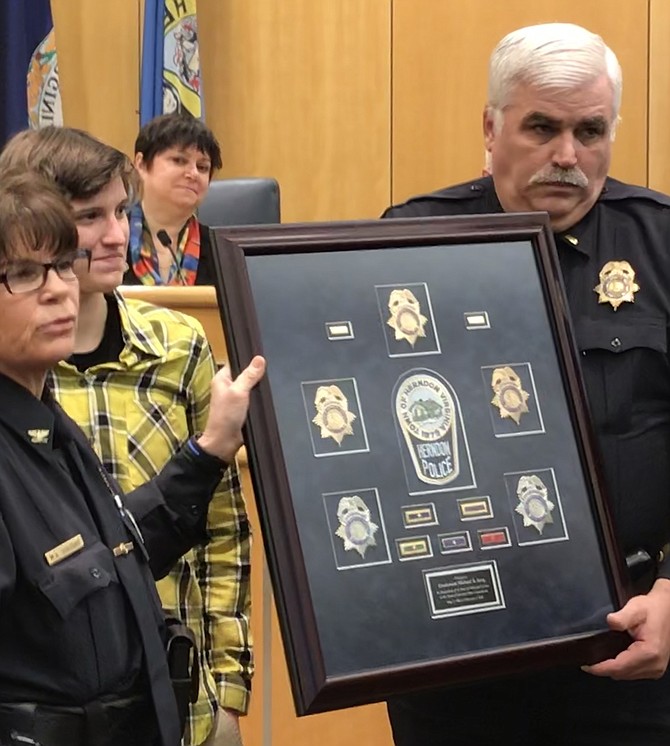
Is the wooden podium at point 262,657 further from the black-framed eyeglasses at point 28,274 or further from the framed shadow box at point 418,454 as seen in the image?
the black-framed eyeglasses at point 28,274

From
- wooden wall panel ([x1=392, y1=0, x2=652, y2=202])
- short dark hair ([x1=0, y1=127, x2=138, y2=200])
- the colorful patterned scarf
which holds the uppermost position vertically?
wooden wall panel ([x1=392, y1=0, x2=652, y2=202])

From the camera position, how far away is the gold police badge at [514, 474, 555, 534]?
1.94 metres

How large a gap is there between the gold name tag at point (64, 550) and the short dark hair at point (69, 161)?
62cm

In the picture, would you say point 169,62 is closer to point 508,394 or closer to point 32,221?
point 508,394

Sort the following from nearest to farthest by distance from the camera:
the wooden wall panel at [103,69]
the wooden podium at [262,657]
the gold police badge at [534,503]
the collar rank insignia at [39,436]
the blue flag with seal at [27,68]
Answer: the collar rank insignia at [39,436]
the gold police badge at [534,503]
the wooden podium at [262,657]
the blue flag with seal at [27,68]
the wooden wall panel at [103,69]

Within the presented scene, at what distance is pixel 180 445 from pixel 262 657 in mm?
1022

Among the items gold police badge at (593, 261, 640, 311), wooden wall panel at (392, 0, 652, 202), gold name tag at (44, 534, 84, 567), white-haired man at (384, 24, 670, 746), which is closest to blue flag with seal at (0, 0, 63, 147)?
wooden wall panel at (392, 0, 652, 202)

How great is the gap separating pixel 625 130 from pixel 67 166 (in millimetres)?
4201

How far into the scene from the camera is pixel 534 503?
195 cm

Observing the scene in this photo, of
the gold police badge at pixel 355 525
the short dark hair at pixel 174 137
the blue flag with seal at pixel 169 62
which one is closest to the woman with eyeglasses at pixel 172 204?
the short dark hair at pixel 174 137

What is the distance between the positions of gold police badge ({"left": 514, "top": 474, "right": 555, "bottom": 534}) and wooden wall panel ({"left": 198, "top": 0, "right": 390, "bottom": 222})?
4019 mm

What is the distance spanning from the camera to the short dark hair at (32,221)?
1.65 meters

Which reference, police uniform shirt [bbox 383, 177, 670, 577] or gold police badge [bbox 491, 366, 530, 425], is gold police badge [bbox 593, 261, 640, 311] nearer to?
police uniform shirt [bbox 383, 177, 670, 577]

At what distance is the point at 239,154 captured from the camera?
5.87 metres
